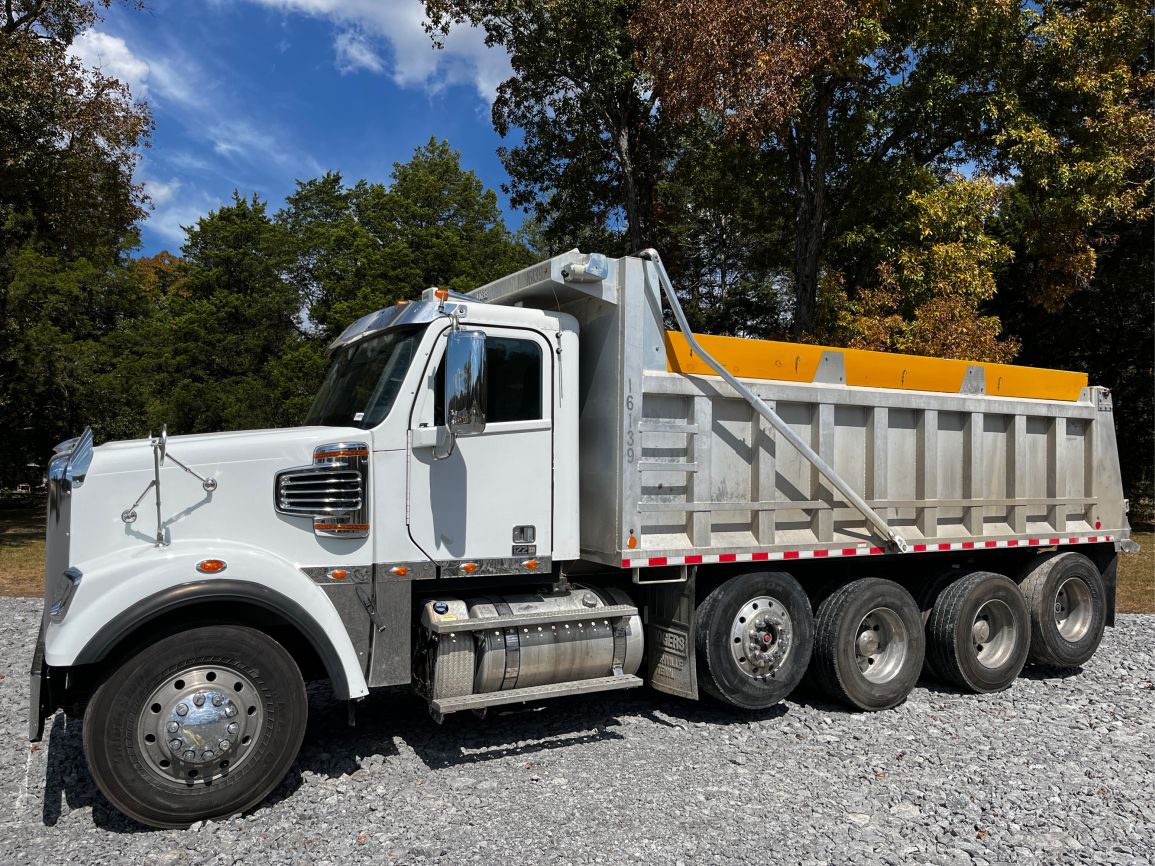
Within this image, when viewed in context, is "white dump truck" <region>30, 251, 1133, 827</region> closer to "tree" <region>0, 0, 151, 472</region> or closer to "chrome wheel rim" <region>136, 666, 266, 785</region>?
"chrome wheel rim" <region>136, 666, 266, 785</region>

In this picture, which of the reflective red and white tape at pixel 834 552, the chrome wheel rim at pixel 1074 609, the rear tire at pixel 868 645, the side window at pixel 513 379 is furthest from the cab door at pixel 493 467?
the chrome wheel rim at pixel 1074 609

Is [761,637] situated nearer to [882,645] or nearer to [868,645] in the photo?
[868,645]

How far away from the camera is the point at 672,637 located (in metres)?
6.05

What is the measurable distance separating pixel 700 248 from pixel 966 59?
16.5 meters

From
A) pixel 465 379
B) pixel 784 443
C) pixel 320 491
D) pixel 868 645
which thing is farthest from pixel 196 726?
pixel 868 645

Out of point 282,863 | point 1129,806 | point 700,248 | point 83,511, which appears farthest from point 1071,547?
point 700,248

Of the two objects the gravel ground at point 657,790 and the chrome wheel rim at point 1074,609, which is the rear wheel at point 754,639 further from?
the chrome wheel rim at point 1074,609

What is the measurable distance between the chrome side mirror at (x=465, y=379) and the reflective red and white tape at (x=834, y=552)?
4.65ft

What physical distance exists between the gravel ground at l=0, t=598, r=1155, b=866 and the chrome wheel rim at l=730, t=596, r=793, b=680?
450 millimetres

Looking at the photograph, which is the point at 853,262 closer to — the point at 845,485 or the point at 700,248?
the point at 845,485

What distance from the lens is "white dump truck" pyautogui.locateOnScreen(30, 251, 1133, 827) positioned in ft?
14.7

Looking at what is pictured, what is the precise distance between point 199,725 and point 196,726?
1 cm

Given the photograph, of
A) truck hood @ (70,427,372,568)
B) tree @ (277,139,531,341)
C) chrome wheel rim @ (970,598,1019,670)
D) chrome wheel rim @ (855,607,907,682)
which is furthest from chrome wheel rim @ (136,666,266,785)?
tree @ (277,139,531,341)

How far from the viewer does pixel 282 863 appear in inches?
162
